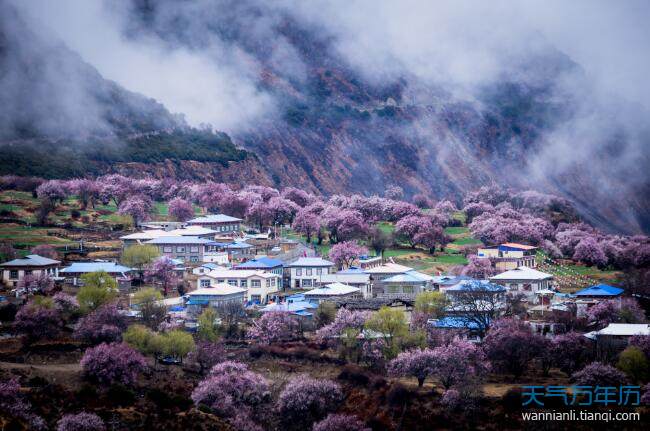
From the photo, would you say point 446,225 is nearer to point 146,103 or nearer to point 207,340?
point 207,340

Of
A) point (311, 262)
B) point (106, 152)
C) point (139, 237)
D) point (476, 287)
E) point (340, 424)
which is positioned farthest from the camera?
point (106, 152)

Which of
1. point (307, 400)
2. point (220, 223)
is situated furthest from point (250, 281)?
point (220, 223)

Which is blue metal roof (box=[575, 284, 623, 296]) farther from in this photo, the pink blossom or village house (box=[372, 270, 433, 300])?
the pink blossom

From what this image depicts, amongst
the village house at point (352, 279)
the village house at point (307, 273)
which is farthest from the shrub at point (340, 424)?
the village house at point (307, 273)

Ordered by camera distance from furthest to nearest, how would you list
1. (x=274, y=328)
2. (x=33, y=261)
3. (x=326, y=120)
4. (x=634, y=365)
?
(x=326, y=120), (x=33, y=261), (x=274, y=328), (x=634, y=365)

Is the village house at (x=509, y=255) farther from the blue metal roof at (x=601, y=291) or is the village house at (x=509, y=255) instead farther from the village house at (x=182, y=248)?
Result: the village house at (x=182, y=248)

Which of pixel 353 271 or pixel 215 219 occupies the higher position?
pixel 215 219

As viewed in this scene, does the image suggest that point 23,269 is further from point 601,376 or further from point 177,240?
point 601,376

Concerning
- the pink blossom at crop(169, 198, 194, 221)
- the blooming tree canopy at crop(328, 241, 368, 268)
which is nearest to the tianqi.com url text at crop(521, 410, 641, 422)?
the blooming tree canopy at crop(328, 241, 368, 268)
